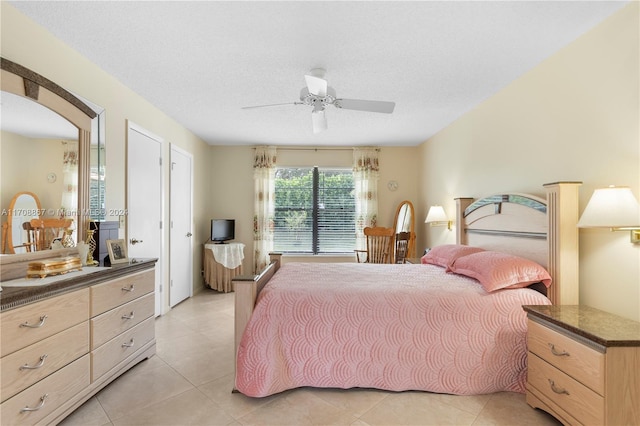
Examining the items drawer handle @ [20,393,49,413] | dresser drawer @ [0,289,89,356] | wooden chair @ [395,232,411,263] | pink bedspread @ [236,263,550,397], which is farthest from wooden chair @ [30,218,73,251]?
wooden chair @ [395,232,411,263]

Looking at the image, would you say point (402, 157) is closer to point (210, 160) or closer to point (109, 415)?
point (210, 160)

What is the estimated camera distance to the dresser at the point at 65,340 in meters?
1.45

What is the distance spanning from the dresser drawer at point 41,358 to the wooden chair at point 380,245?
11.3 ft

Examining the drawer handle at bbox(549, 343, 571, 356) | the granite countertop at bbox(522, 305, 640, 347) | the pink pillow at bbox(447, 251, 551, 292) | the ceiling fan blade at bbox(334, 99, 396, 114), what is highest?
the ceiling fan blade at bbox(334, 99, 396, 114)

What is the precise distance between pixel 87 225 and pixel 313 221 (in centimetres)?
352

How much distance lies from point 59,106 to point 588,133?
3749 millimetres

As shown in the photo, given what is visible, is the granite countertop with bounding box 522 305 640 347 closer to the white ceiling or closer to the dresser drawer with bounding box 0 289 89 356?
the white ceiling

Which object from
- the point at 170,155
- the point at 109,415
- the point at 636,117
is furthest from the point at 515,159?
the point at 170,155

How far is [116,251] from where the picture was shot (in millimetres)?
2422

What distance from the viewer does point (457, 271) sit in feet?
8.54

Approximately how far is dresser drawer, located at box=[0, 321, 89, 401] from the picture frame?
0.62m

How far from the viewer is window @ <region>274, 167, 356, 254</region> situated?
17.9ft

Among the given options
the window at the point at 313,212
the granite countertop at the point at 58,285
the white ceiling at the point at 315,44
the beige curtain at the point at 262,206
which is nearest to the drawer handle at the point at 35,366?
the granite countertop at the point at 58,285

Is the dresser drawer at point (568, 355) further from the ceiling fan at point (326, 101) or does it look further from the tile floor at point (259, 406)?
the ceiling fan at point (326, 101)
